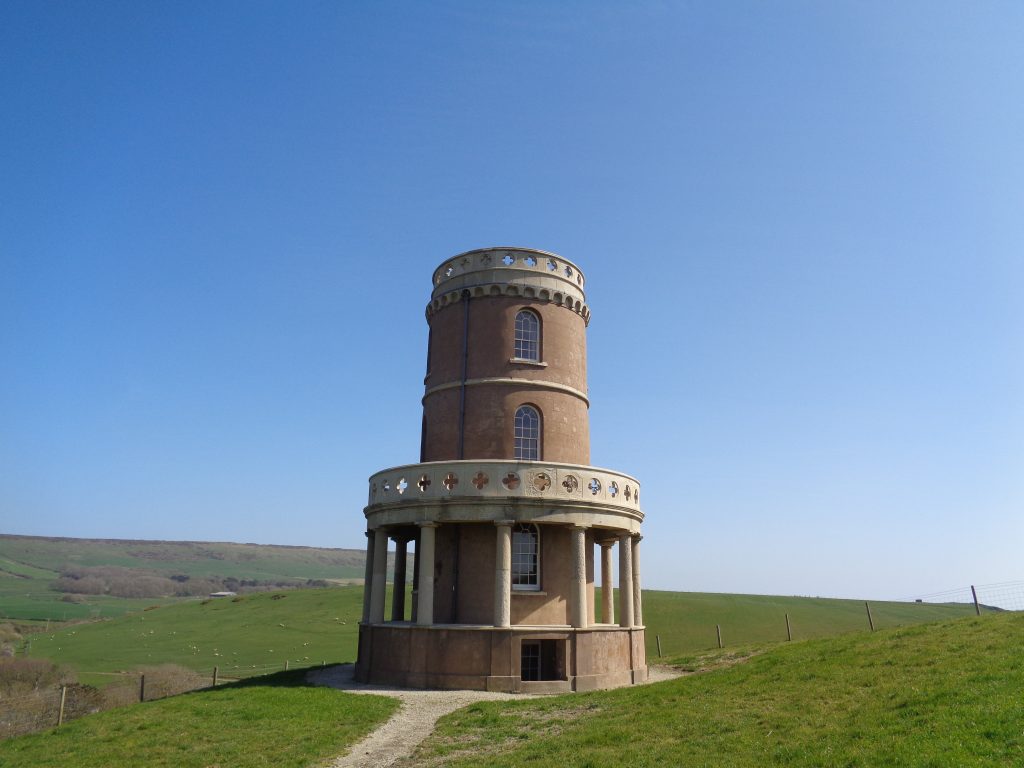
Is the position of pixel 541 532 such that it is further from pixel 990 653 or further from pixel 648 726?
pixel 990 653

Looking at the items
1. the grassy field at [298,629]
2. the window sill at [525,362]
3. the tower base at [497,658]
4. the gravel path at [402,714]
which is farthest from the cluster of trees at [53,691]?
the window sill at [525,362]

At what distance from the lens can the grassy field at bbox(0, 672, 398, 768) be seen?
47.8ft

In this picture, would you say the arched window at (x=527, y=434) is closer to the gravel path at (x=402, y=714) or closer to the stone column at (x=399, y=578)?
the stone column at (x=399, y=578)

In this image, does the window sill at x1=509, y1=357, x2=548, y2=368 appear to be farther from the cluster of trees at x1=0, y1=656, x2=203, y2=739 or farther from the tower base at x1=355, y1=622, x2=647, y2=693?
the cluster of trees at x1=0, y1=656, x2=203, y2=739

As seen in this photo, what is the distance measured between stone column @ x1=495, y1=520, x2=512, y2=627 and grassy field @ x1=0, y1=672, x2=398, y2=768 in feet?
15.0

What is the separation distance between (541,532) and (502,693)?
6.01 metres

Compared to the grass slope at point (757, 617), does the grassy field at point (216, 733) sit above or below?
below

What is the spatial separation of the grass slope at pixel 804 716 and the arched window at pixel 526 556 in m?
5.66

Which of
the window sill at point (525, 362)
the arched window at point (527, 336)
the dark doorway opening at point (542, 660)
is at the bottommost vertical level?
the dark doorway opening at point (542, 660)

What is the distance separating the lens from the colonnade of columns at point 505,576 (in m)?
23.7

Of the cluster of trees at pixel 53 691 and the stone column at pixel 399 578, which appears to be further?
the stone column at pixel 399 578

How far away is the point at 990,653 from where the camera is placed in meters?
15.4

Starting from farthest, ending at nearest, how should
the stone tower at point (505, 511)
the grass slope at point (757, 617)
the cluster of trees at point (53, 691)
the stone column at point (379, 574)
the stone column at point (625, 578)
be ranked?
the grass slope at point (757, 617), the stone column at point (625, 578), the stone column at point (379, 574), the cluster of trees at point (53, 691), the stone tower at point (505, 511)

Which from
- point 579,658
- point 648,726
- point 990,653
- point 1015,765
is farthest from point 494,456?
point 1015,765
